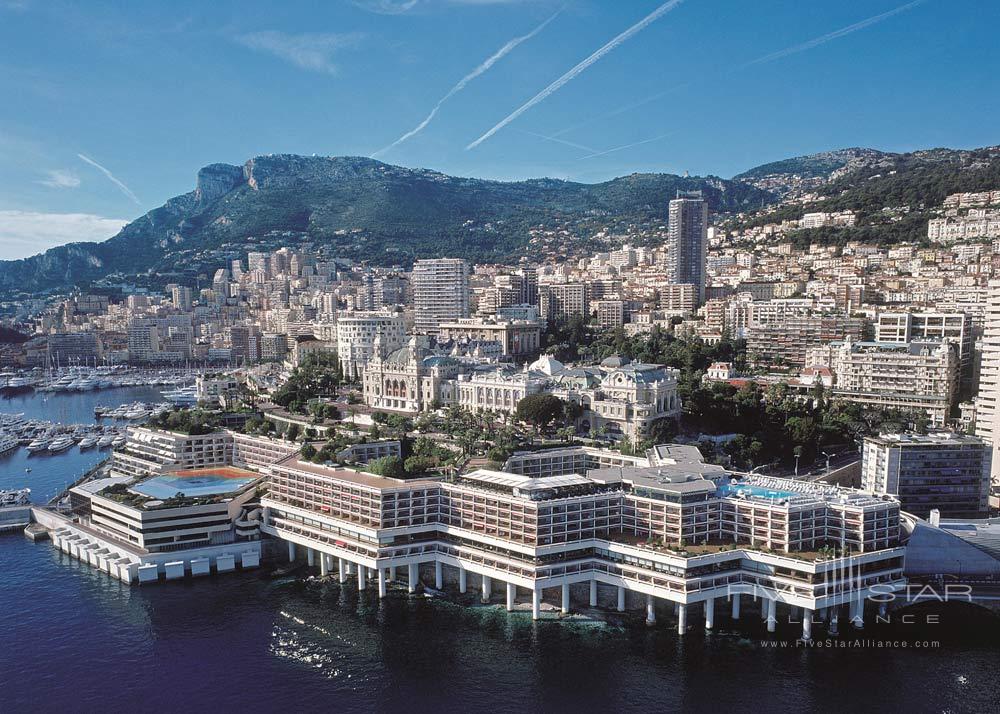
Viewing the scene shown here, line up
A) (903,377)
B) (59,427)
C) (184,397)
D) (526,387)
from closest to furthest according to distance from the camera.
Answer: (526,387) → (903,377) → (59,427) → (184,397)

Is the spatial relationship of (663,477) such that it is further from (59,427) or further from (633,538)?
(59,427)

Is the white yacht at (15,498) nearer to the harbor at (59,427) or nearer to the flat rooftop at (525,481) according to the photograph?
the harbor at (59,427)

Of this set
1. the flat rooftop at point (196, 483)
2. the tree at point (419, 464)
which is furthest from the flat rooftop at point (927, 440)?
the flat rooftop at point (196, 483)

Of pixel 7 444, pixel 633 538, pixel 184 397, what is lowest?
pixel 7 444

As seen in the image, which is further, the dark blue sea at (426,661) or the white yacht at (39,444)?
the white yacht at (39,444)

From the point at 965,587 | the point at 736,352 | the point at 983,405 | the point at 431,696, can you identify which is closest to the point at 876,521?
the point at 965,587

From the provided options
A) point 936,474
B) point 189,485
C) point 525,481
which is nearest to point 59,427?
point 189,485
